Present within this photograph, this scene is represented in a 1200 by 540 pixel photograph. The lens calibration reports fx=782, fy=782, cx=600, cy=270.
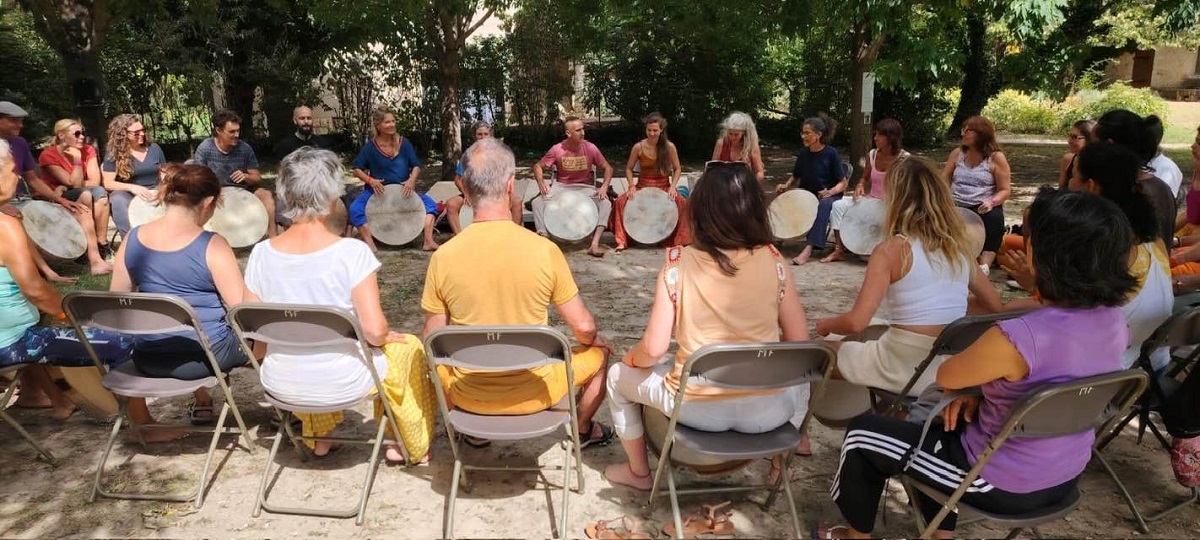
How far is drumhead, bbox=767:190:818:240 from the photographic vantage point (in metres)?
6.74

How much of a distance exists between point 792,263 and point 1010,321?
458 centimetres

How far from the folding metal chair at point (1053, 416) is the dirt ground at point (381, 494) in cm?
64

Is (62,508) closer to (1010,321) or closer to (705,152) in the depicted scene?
(1010,321)

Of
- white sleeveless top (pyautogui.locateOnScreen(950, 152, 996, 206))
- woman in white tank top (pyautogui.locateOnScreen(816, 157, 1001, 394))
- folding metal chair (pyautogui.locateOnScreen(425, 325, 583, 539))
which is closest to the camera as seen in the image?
folding metal chair (pyautogui.locateOnScreen(425, 325, 583, 539))

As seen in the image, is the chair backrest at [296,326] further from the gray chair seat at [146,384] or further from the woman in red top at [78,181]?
the woman in red top at [78,181]

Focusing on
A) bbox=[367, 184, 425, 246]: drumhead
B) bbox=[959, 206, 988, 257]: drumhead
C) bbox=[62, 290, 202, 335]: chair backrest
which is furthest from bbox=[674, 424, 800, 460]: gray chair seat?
bbox=[367, 184, 425, 246]: drumhead

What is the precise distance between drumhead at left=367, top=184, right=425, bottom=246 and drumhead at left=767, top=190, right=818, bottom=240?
3164 mm

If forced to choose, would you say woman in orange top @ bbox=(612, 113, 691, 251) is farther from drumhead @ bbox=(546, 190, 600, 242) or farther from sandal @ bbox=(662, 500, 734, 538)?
sandal @ bbox=(662, 500, 734, 538)

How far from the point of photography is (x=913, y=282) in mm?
2814

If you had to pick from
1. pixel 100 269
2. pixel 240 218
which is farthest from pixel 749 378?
pixel 100 269

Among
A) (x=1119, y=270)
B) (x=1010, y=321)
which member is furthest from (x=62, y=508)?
(x=1119, y=270)

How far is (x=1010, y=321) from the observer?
2090 millimetres

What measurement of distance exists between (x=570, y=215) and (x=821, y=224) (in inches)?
86.4

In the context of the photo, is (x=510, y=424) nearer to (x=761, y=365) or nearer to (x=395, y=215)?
(x=761, y=365)
